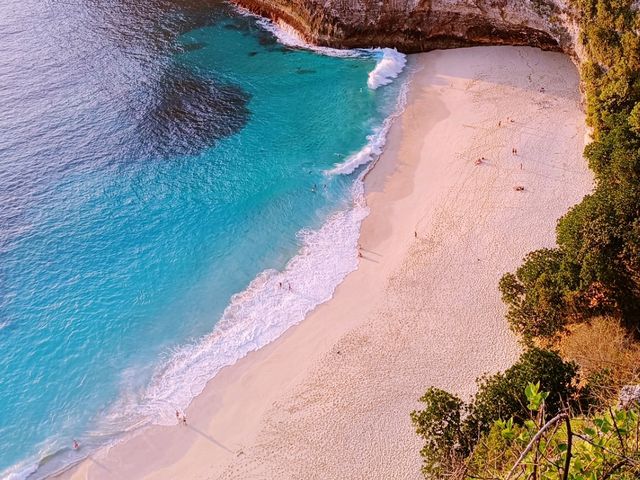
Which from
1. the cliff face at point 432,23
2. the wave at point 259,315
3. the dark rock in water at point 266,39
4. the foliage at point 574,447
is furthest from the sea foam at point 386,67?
the foliage at point 574,447

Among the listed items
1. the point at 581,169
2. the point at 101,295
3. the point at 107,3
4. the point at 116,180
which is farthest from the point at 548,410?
the point at 107,3

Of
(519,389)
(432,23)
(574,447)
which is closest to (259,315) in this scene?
(519,389)

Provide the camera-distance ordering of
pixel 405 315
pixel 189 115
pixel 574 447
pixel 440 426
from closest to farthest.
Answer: pixel 574 447
pixel 440 426
pixel 405 315
pixel 189 115

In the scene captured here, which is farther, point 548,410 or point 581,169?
point 581,169

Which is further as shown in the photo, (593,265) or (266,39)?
(266,39)

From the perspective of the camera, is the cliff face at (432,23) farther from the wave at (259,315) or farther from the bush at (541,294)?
the bush at (541,294)

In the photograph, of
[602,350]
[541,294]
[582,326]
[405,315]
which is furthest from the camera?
[405,315]

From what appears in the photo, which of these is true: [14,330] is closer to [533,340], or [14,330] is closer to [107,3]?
[533,340]

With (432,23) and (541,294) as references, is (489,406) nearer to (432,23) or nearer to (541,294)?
(541,294)
